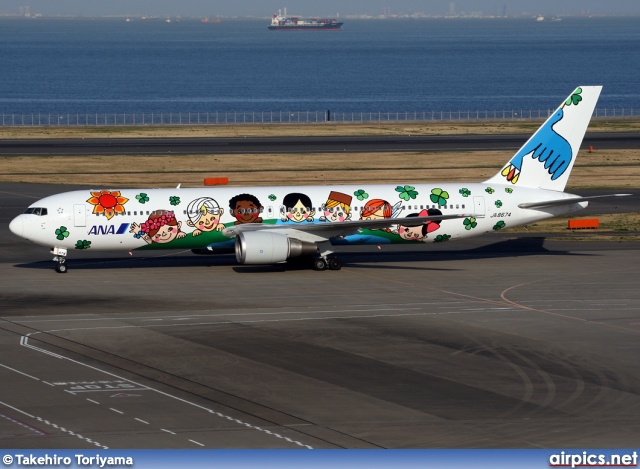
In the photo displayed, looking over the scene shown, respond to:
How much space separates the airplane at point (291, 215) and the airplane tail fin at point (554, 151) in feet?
0.24

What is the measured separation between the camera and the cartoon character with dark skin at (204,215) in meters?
58.1

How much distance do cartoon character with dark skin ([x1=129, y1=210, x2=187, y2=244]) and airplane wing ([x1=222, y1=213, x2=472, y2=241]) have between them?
8.78 ft

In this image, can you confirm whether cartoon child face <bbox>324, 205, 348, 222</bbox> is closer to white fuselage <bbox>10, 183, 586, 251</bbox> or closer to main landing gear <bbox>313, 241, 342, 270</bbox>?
white fuselage <bbox>10, 183, 586, 251</bbox>

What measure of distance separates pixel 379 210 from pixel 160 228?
12250 mm

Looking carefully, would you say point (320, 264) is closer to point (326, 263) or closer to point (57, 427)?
point (326, 263)

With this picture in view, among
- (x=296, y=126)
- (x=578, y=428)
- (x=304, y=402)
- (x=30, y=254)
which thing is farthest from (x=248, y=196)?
(x=296, y=126)

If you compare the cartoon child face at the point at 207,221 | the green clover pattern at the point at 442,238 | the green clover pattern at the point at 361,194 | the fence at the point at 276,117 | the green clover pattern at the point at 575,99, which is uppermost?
the fence at the point at 276,117

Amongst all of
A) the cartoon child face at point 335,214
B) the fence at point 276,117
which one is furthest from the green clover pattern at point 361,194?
the fence at point 276,117

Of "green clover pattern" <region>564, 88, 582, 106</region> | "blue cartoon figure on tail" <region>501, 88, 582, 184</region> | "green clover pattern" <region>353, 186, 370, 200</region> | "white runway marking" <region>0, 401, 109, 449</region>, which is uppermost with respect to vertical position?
"green clover pattern" <region>564, 88, 582, 106</region>

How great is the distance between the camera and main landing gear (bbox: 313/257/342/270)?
194 ft

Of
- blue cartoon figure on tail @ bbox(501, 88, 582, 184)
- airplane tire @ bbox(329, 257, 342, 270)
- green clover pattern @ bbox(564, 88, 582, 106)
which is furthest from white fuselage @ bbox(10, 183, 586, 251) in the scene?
green clover pattern @ bbox(564, 88, 582, 106)

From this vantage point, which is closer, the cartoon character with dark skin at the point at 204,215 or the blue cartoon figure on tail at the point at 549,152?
the cartoon character with dark skin at the point at 204,215

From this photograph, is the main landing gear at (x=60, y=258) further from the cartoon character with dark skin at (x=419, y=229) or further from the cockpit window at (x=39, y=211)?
the cartoon character with dark skin at (x=419, y=229)

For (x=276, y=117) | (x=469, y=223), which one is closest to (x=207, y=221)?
(x=469, y=223)
